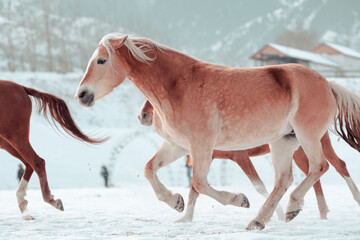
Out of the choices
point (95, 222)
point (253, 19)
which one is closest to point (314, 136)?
point (95, 222)

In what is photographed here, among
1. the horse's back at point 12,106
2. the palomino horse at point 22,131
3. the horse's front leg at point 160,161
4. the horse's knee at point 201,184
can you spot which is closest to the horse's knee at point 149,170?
the horse's front leg at point 160,161

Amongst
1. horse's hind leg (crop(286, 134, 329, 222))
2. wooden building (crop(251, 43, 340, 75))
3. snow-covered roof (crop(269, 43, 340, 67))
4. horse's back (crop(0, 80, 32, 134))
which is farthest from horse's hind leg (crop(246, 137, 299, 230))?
snow-covered roof (crop(269, 43, 340, 67))

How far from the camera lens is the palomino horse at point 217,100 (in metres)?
4.17

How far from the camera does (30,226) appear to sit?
5.09 m

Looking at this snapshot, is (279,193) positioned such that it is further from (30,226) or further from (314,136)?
(30,226)

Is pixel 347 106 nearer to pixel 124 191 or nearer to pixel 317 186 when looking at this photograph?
pixel 317 186

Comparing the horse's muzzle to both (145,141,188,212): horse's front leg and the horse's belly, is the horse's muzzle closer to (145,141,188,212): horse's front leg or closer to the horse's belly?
(145,141,188,212): horse's front leg

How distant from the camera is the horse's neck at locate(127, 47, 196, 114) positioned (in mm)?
4328

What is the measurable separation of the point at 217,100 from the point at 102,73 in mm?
1058

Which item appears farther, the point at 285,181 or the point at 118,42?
the point at 285,181

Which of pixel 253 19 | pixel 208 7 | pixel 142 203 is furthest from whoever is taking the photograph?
pixel 208 7

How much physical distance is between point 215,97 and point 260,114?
433 millimetres

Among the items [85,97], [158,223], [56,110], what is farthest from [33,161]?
[85,97]

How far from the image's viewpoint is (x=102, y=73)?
4273 millimetres
